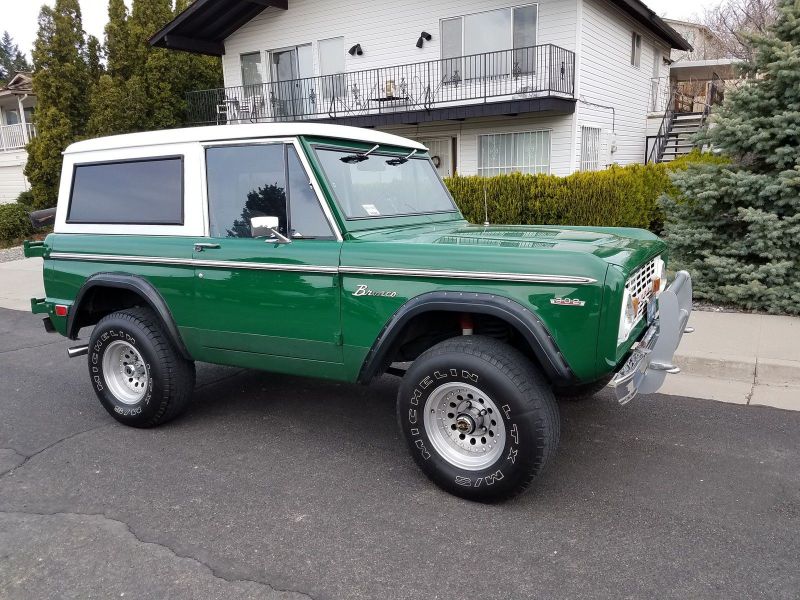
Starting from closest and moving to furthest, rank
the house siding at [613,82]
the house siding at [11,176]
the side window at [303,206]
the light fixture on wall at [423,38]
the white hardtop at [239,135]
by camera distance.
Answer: the side window at [303,206], the white hardtop at [239,135], the house siding at [613,82], the light fixture on wall at [423,38], the house siding at [11,176]

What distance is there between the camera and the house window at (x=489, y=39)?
1444 cm

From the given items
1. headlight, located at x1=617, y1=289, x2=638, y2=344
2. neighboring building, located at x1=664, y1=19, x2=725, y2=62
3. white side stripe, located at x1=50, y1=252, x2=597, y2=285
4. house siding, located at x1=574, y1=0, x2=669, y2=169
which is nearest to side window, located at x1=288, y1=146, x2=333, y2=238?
white side stripe, located at x1=50, y1=252, x2=597, y2=285

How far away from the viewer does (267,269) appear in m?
3.79

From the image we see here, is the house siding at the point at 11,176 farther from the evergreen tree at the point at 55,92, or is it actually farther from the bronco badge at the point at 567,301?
the bronco badge at the point at 567,301

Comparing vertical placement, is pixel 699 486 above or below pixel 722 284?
below

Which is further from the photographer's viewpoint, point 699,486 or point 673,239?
Answer: point 673,239

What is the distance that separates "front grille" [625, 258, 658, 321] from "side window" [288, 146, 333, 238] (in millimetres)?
1764

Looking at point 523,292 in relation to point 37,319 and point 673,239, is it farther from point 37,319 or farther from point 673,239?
point 37,319

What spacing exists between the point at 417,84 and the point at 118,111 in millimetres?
9586

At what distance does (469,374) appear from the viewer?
320 centimetres

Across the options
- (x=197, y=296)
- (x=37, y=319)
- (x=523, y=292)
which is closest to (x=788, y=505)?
(x=523, y=292)

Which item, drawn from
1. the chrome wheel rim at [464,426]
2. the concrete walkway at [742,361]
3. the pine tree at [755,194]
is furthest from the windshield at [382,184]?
the pine tree at [755,194]

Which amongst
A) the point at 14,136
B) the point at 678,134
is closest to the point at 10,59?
the point at 14,136

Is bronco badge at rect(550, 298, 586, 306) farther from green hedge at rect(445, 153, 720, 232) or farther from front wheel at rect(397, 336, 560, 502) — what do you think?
green hedge at rect(445, 153, 720, 232)
